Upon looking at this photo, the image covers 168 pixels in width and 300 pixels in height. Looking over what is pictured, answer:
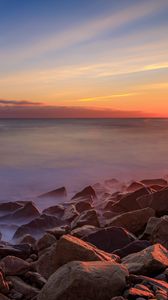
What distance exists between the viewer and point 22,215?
11.4 m

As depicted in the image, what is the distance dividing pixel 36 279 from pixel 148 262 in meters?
1.77

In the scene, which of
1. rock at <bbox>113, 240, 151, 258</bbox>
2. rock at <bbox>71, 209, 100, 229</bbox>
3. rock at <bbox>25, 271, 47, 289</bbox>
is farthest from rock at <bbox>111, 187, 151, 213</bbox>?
rock at <bbox>25, 271, 47, 289</bbox>

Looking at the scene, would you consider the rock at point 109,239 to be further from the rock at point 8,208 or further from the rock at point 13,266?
the rock at point 8,208

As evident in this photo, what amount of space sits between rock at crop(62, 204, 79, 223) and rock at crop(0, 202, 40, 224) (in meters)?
0.90

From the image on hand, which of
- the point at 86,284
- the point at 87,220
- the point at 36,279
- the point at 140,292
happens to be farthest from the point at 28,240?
the point at 140,292

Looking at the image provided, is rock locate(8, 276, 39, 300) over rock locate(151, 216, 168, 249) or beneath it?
beneath

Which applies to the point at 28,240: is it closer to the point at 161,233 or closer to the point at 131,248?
the point at 131,248

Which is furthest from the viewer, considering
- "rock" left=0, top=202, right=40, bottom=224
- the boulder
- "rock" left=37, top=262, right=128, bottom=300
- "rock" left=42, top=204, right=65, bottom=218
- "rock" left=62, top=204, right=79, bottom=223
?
the boulder

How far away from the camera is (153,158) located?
28031 mm

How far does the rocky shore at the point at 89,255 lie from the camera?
4375 millimetres

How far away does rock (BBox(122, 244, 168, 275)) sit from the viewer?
5.00 meters

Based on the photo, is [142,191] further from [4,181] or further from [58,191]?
[4,181]

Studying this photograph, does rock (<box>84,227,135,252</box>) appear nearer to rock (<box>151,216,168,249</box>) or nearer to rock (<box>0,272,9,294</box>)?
rock (<box>151,216,168,249</box>)

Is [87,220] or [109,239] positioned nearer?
[109,239]
